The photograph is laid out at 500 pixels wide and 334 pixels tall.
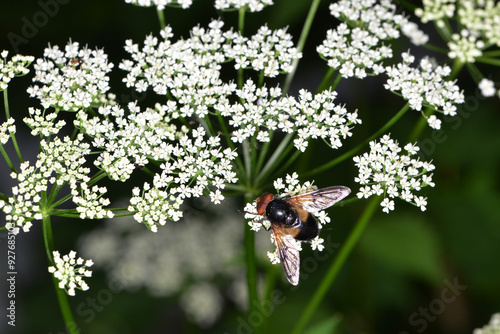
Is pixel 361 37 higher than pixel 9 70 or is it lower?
lower

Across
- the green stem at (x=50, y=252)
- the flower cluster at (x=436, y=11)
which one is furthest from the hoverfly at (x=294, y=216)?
the green stem at (x=50, y=252)

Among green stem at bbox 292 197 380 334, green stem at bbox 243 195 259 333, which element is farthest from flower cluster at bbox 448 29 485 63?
green stem at bbox 243 195 259 333

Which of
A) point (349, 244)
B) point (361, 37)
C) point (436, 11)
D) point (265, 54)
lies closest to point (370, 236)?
point (349, 244)

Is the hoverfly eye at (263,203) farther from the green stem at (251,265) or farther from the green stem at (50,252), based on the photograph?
the green stem at (50,252)

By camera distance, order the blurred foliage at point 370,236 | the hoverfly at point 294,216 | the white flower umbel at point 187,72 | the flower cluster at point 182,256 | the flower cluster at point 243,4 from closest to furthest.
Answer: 1. the hoverfly at point 294,216
2. the white flower umbel at point 187,72
3. the flower cluster at point 243,4
4. the blurred foliage at point 370,236
5. the flower cluster at point 182,256

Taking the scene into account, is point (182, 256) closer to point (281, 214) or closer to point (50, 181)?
point (281, 214)

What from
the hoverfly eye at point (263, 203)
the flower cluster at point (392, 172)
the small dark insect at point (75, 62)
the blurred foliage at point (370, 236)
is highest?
the small dark insect at point (75, 62)

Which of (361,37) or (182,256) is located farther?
(182,256)

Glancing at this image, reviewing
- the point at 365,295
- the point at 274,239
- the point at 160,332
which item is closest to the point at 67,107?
the point at 274,239
